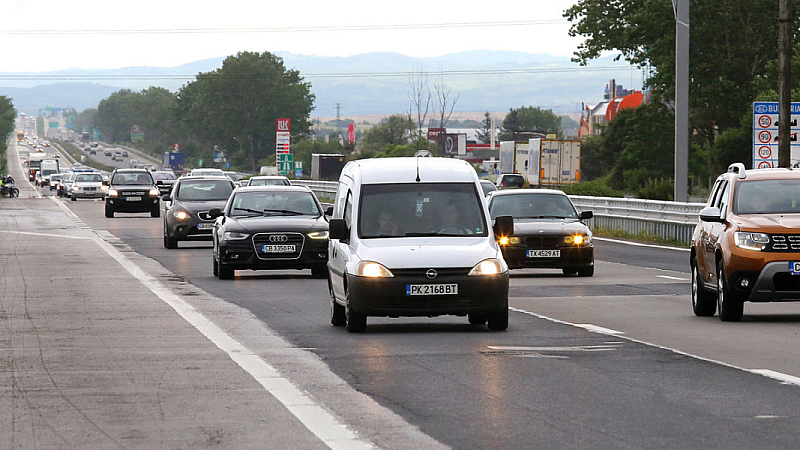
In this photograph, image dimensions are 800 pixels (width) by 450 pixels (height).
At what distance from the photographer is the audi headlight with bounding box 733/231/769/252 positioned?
1530 centimetres

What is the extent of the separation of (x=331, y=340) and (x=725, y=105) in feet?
181

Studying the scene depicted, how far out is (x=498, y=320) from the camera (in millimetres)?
14320

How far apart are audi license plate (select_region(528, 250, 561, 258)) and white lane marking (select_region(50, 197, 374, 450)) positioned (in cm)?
683

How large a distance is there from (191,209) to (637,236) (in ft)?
39.9

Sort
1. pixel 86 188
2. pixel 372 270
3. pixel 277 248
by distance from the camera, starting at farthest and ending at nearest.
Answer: pixel 86 188 → pixel 277 248 → pixel 372 270

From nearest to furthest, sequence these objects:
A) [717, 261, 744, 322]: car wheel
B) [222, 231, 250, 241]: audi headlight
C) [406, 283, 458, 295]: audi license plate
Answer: [406, 283, 458, 295]: audi license plate → [717, 261, 744, 322]: car wheel → [222, 231, 250, 241]: audi headlight

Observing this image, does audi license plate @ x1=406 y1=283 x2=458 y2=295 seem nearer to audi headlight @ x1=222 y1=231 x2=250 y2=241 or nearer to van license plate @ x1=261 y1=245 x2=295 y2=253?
van license plate @ x1=261 y1=245 x2=295 y2=253

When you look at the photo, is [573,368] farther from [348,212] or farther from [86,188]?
[86,188]

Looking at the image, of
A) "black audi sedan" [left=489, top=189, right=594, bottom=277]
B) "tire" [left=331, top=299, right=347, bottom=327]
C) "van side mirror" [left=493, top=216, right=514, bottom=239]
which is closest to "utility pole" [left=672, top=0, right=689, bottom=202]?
"black audi sedan" [left=489, top=189, right=594, bottom=277]

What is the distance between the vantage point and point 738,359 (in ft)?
38.9

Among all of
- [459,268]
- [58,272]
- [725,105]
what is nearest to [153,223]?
[58,272]

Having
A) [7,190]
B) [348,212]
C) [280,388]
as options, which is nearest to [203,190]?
[348,212]

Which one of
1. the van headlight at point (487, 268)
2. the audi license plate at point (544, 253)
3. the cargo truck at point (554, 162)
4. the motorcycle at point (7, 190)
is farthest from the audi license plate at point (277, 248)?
the motorcycle at point (7, 190)

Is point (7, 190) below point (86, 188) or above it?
below
